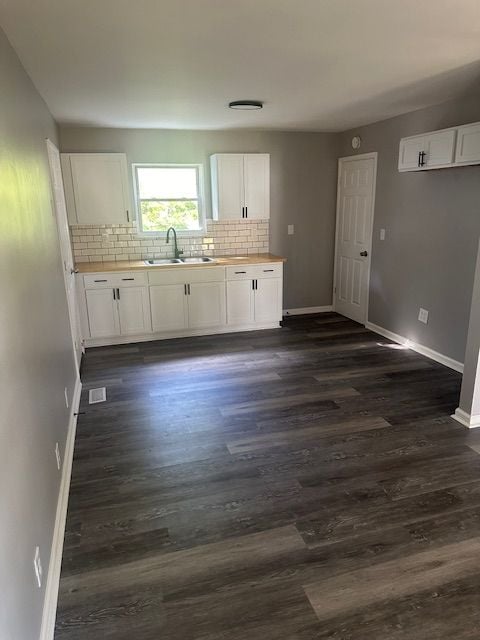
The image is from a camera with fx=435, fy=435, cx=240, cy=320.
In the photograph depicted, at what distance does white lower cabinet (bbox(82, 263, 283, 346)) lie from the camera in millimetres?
4914

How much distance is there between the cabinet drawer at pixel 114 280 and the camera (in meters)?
4.81

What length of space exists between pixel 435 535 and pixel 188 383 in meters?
2.37

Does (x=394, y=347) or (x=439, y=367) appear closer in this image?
(x=439, y=367)

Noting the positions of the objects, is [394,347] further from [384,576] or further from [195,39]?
[195,39]

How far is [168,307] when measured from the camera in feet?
16.8

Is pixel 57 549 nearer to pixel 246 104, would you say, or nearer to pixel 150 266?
pixel 150 266

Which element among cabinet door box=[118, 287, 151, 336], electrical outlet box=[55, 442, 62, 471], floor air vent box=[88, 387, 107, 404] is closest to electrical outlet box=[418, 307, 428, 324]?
cabinet door box=[118, 287, 151, 336]

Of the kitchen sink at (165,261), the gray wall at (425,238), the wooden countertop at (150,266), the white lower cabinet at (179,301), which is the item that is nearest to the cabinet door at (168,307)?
the white lower cabinet at (179,301)

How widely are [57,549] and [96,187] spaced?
392 centimetres

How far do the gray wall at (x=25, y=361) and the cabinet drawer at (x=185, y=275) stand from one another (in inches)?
78.1

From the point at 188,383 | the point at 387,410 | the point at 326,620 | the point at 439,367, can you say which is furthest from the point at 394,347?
the point at 326,620

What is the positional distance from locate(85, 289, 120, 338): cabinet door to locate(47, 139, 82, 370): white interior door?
20 centimetres

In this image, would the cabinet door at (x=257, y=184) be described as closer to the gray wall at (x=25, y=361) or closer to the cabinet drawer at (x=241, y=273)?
the cabinet drawer at (x=241, y=273)

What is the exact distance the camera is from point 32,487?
5.74 feet
